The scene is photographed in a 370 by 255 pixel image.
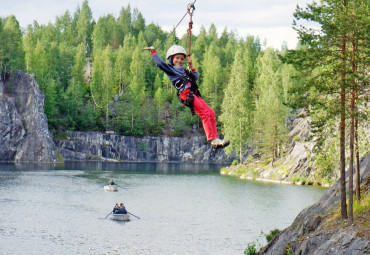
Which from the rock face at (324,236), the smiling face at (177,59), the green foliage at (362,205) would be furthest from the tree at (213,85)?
the smiling face at (177,59)

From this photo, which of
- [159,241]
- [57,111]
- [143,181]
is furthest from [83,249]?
[57,111]

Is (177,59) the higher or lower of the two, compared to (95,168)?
higher

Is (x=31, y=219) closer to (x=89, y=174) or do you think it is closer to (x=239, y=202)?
(x=239, y=202)

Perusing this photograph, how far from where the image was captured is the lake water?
3634 centimetres

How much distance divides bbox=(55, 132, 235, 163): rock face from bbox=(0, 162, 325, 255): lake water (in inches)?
1423

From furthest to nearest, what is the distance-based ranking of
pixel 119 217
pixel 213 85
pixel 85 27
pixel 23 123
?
pixel 85 27, pixel 213 85, pixel 23 123, pixel 119 217

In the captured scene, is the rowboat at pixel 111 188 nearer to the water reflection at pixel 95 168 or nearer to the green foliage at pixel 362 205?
the water reflection at pixel 95 168

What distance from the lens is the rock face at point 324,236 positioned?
2128 centimetres

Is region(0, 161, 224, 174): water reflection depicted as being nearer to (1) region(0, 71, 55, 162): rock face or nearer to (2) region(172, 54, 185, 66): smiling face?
(1) region(0, 71, 55, 162): rock face

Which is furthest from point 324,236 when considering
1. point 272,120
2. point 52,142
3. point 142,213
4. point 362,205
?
point 52,142

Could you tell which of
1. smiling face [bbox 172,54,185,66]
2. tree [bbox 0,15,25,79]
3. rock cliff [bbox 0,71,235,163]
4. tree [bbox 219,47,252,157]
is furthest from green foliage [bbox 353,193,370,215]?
tree [bbox 0,15,25,79]

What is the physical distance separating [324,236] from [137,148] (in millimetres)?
101826

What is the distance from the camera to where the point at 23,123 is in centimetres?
10612

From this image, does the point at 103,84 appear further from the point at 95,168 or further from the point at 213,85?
the point at 95,168
